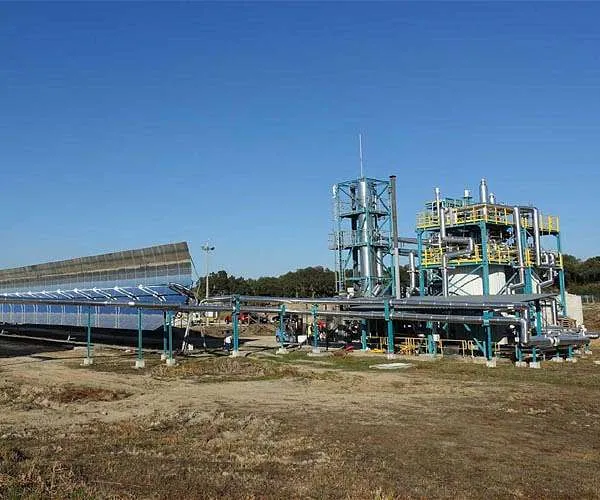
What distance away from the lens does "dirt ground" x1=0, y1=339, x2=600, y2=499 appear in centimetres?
1022

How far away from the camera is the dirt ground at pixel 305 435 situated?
10.2m

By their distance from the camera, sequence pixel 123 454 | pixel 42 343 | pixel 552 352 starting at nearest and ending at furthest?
pixel 123 454 < pixel 552 352 < pixel 42 343

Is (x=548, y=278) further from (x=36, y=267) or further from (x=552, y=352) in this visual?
(x=36, y=267)

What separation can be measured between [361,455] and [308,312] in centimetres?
2599

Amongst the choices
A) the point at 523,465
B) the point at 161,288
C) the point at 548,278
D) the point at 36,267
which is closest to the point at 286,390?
the point at 523,465

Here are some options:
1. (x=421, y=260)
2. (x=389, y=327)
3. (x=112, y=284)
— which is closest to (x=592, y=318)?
(x=421, y=260)

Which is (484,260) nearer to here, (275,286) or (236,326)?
(236,326)

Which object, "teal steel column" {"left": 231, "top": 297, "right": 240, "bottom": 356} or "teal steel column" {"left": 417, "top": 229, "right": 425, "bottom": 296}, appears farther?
"teal steel column" {"left": 417, "top": 229, "right": 425, "bottom": 296}

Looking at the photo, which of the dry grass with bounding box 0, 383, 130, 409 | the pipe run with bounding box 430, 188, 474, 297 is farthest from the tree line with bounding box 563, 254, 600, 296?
the dry grass with bounding box 0, 383, 130, 409

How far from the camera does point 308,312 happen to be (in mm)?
38344

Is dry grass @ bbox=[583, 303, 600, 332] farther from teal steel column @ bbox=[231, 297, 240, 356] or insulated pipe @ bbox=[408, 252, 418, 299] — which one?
teal steel column @ bbox=[231, 297, 240, 356]

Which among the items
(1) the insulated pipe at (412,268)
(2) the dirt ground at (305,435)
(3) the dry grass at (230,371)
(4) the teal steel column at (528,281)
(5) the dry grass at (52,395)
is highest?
(1) the insulated pipe at (412,268)

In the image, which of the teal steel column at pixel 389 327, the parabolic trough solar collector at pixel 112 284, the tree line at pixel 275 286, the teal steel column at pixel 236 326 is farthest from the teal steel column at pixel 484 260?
the tree line at pixel 275 286

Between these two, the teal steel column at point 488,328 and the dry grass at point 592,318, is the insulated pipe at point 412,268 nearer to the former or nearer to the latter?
the teal steel column at point 488,328
